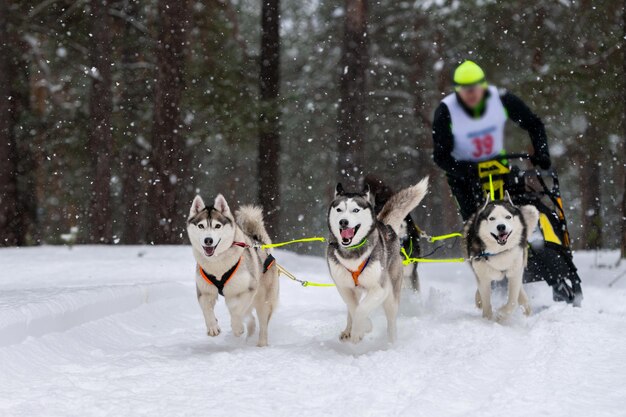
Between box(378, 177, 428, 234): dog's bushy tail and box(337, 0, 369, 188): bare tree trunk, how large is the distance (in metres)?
6.51

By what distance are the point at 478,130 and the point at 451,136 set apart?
9.9 inches

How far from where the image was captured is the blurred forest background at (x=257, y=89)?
1236cm

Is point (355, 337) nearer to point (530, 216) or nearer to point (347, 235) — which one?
point (347, 235)

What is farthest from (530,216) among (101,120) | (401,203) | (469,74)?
(101,120)

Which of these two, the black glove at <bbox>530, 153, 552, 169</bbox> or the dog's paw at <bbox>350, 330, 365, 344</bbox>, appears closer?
the dog's paw at <bbox>350, 330, 365, 344</bbox>

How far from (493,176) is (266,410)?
3659mm

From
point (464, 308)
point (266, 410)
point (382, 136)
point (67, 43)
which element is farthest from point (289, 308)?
point (382, 136)

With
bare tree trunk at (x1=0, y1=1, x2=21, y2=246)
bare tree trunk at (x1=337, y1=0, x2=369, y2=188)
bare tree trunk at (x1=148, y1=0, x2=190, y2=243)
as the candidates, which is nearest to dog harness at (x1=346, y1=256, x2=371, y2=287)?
bare tree trunk at (x1=148, y1=0, x2=190, y2=243)

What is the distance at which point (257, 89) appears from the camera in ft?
53.2

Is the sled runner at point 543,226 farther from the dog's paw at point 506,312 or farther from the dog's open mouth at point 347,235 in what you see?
the dog's open mouth at point 347,235

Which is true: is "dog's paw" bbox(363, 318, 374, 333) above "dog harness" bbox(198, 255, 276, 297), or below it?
below

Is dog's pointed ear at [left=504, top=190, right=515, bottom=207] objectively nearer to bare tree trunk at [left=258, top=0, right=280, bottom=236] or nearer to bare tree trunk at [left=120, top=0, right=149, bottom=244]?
bare tree trunk at [left=258, top=0, right=280, bottom=236]

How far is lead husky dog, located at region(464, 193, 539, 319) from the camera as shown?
5.57 metres

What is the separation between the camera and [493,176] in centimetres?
610
